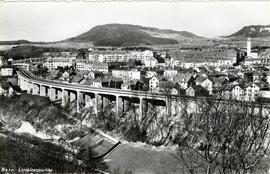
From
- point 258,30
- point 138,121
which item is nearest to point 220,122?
point 138,121

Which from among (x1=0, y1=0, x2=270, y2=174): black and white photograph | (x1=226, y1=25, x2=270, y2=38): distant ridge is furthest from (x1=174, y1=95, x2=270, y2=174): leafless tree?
(x1=226, y1=25, x2=270, y2=38): distant ridge

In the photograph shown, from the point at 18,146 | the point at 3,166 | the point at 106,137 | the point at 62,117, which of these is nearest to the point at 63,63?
the point at 62,117

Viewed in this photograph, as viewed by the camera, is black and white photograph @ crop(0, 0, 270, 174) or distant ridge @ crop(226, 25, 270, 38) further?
distant ridge @ crop(226, 25, 270, 38)

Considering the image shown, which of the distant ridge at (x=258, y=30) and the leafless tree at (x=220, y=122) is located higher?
the distant ridge at (x=258, y=30)

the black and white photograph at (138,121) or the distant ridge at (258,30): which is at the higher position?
the distant ridge at (258,30)

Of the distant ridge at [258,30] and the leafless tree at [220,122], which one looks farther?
the distant ridge at [258,30]

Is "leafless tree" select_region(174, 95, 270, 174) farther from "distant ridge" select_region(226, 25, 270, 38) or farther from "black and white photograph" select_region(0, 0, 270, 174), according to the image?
"distant ridge" select_region(226, 25, 270, 38)

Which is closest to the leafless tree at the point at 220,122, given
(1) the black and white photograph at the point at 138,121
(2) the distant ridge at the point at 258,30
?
(1) the black and white photograph at the point at 138,121

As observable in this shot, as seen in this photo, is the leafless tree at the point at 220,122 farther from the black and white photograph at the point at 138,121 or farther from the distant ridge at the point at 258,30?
the distant ridge at the point at 258,30

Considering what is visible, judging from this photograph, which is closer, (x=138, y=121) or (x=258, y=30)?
(x=138, y=121)

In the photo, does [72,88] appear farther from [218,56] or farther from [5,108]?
[218,56]

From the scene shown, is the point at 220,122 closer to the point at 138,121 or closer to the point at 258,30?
the point at 138,121

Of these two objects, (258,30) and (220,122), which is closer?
(220,122)

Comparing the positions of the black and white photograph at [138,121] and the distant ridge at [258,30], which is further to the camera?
the distant ridge at [258,30]
